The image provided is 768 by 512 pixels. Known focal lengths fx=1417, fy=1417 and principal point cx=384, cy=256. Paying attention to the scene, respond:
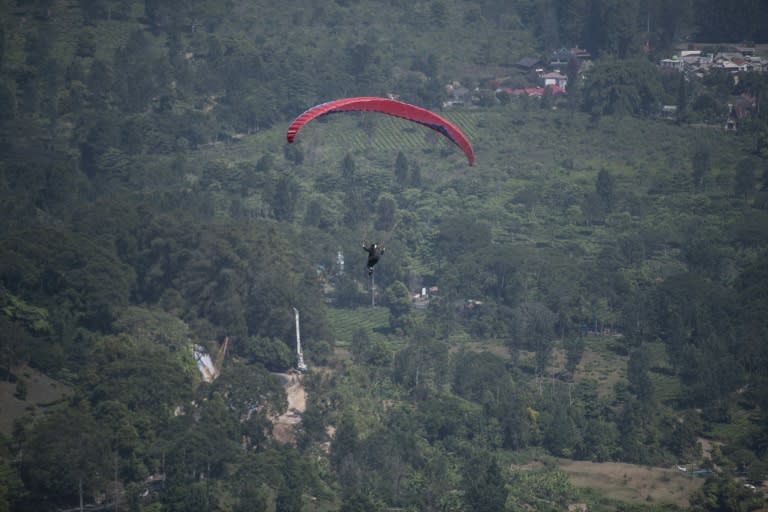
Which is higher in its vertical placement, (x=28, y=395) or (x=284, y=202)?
(x=284, y=202)

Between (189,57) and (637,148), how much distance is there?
127 ft

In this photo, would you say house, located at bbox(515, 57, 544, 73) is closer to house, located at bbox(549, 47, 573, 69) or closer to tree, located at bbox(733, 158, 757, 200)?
house, located at bbox(549, 47, 573, 69)

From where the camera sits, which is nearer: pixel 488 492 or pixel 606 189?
pixel 488 492

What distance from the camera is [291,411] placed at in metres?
62.4

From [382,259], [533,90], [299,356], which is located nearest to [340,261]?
[382,259]

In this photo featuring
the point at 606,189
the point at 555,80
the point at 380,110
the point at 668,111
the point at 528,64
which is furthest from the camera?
the point at 528,64

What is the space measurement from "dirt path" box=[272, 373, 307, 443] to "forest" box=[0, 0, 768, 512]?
344 millimetres

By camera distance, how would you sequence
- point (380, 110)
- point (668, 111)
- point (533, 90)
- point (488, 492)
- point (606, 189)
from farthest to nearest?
1. point (533, 90)
2. point (668, 111)
3. point (606, 189)
4. point (488, 492)
5. point (380, 110)

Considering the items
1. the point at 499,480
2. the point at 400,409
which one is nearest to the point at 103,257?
the point at 400,409

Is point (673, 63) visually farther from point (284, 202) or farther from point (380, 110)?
point (380, 110)

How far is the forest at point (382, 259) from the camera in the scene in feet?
182

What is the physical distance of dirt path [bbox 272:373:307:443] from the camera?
5966 centimetres

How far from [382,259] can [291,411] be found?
71.7 feet

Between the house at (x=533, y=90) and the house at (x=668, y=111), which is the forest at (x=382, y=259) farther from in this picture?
the house at (x=533, y=90)
